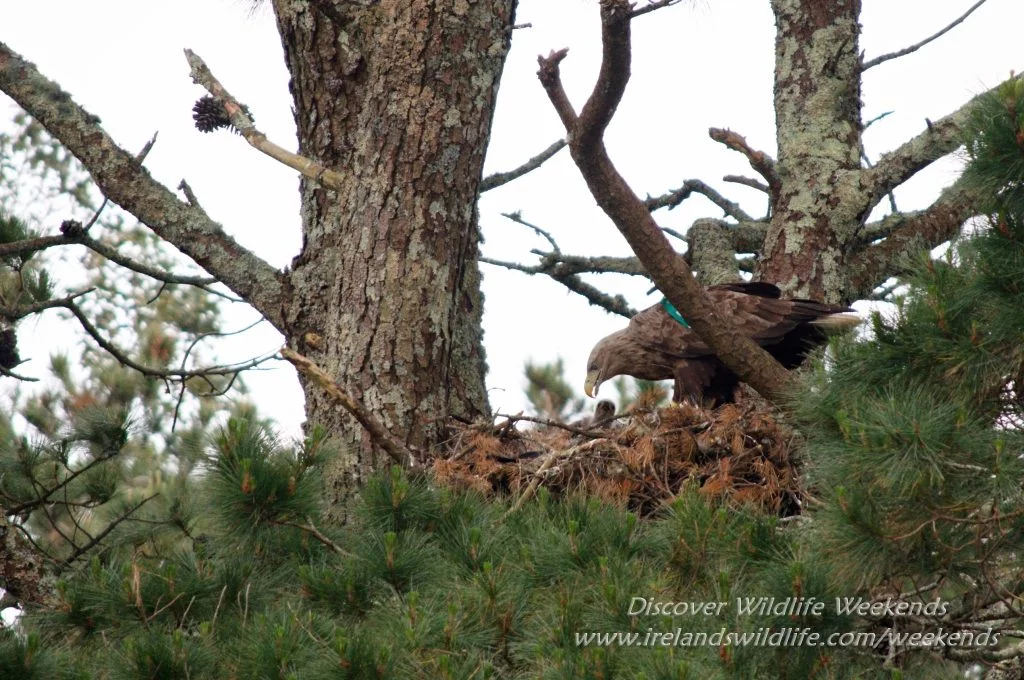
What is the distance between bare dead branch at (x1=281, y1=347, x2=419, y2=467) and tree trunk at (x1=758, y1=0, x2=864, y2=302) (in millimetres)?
2540

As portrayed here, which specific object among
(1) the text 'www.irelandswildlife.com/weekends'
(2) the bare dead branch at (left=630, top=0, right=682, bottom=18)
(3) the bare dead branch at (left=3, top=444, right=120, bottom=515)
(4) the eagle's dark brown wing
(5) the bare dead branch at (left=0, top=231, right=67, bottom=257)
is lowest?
(1) the text 'www.irelandswildlife.com/weekends'

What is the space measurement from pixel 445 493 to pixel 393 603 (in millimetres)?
555

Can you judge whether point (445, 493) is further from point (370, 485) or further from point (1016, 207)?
point (1016, 207)

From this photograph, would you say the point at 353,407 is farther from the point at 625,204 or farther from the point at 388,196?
the point at 625,204

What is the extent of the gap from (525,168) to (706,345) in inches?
63.9

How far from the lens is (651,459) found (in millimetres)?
4910

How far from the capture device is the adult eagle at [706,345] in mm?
5809

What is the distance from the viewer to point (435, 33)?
4.93 metres

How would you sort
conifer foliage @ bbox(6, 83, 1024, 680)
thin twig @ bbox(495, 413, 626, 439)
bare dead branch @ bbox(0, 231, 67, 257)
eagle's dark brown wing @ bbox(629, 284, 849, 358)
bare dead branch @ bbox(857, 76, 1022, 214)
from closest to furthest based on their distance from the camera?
conifer foliage @ bbox(6, 83, 1024, 680), bare dead branch @ bbox(0, 231, 67, 257), thin twig @ bbox(495, 413, 626, 439), bare dead branch @ bbox(857, 76, 1022, 214), eagle's dark brown wing @ bbox(629, 284, 849, 358)

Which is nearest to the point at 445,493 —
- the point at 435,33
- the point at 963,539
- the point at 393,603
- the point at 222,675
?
the point at 393,603

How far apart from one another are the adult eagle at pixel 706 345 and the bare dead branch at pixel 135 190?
6.39 ft

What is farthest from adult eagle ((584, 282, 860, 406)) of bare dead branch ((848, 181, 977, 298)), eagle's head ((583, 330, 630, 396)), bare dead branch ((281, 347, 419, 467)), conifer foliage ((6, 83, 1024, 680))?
conifer foliage ((6, 83, 1024, 680))

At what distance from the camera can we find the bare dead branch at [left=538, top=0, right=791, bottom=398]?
3432 mm

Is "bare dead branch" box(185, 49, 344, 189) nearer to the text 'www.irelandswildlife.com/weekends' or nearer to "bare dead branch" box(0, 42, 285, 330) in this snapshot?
"bare dead branch" box(0, 42, 285, 330)
